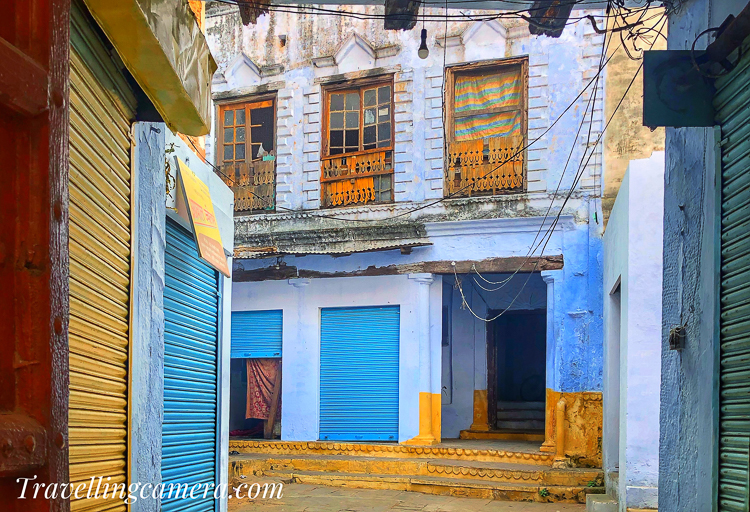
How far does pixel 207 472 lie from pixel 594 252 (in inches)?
302

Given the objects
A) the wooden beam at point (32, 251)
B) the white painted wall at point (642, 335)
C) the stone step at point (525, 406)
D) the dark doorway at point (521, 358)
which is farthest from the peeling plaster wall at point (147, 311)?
the stone step at point (525, 406)

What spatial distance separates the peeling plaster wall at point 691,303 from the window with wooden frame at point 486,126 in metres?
8.07

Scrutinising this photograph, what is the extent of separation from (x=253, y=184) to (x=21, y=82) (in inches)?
539

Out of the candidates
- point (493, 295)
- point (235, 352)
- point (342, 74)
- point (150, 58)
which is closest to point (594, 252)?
point (493, 295)

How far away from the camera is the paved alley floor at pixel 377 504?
1015 centimetres

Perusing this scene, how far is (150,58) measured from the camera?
13.1ft

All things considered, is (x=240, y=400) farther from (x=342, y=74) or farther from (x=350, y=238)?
(x=342, y=74)

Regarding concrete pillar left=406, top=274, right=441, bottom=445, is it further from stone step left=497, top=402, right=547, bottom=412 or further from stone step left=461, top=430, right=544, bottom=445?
stone step left=497, top=402, right=547, bottom=412

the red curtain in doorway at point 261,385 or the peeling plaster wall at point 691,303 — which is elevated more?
the peeling plaster wall at point 691,303

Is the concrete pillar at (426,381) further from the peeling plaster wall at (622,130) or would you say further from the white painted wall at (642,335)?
the white painted wall at (642,335)

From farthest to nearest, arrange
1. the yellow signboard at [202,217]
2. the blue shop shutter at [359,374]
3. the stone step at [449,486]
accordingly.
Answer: the blue shop shutter at [359,374] → the stone step at [449,486] → the yellow signboard at [202,217]

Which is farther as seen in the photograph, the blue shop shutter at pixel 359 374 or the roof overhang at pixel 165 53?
the blue shop shutter at pixel 359 374

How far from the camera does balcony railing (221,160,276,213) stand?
49.4 ft

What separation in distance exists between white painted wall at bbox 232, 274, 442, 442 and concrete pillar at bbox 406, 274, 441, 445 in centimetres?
6
